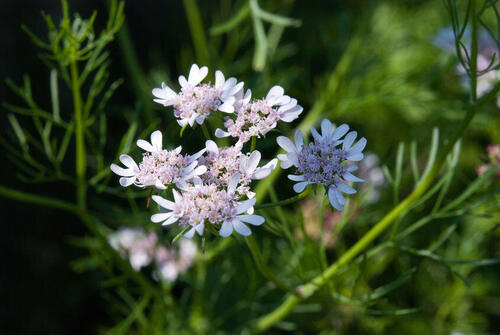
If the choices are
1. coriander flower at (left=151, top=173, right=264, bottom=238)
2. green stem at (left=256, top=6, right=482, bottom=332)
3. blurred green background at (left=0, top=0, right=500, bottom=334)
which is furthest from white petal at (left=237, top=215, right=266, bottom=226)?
blurred green background at (left=0, top=0, right=500, bottom=334)

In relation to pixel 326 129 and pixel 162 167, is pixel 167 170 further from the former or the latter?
pixel 326 129

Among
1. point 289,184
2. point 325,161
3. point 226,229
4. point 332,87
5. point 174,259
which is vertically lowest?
point 226,229

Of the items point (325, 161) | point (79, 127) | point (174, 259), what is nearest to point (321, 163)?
point (325, 161)

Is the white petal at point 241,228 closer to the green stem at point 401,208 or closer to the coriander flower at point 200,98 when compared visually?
the coriander flower at point 200,98

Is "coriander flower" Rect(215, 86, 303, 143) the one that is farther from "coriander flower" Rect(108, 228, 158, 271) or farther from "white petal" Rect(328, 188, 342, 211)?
"coriander flower" Rect(108, 228, 158, 271)

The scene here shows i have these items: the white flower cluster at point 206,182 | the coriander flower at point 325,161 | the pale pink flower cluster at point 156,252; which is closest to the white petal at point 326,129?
the coriander flower at point 325,161

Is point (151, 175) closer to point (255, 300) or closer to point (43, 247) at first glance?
point (255, 300)
